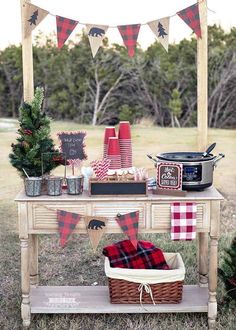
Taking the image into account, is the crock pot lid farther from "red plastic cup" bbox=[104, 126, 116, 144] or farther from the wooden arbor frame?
"red plastic cup" bbox=[104, 126, 116, 144]

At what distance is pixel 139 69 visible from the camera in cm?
775

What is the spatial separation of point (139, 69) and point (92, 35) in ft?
15.1

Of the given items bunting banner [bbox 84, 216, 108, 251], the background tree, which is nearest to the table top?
bunting banner [bbox 84, 216, 108, 251]

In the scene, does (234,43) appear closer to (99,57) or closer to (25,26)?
(99,57)

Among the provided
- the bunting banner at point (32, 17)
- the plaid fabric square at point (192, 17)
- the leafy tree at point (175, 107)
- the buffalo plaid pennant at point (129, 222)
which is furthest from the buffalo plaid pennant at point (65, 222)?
the leafy tree at point (175, 107)

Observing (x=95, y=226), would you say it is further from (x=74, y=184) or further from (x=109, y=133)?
(x=109, y=133)

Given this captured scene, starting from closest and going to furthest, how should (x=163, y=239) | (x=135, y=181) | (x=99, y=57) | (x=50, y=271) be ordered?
(x=135, y=181), (x=50, y=271), (x=163, y=239), (x=99, y=57)

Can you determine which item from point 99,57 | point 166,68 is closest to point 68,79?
point 99,57

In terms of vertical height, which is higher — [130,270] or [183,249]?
[130,270]

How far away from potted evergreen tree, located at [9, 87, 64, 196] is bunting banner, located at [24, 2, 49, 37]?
0.39m

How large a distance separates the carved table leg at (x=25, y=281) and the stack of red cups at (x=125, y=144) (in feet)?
2.32

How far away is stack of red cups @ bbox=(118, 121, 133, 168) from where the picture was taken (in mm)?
3113

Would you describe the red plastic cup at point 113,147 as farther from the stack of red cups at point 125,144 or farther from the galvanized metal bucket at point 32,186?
the galvanized metal bucket at point 32,186

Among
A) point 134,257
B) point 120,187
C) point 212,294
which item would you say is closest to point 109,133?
point 120,187
